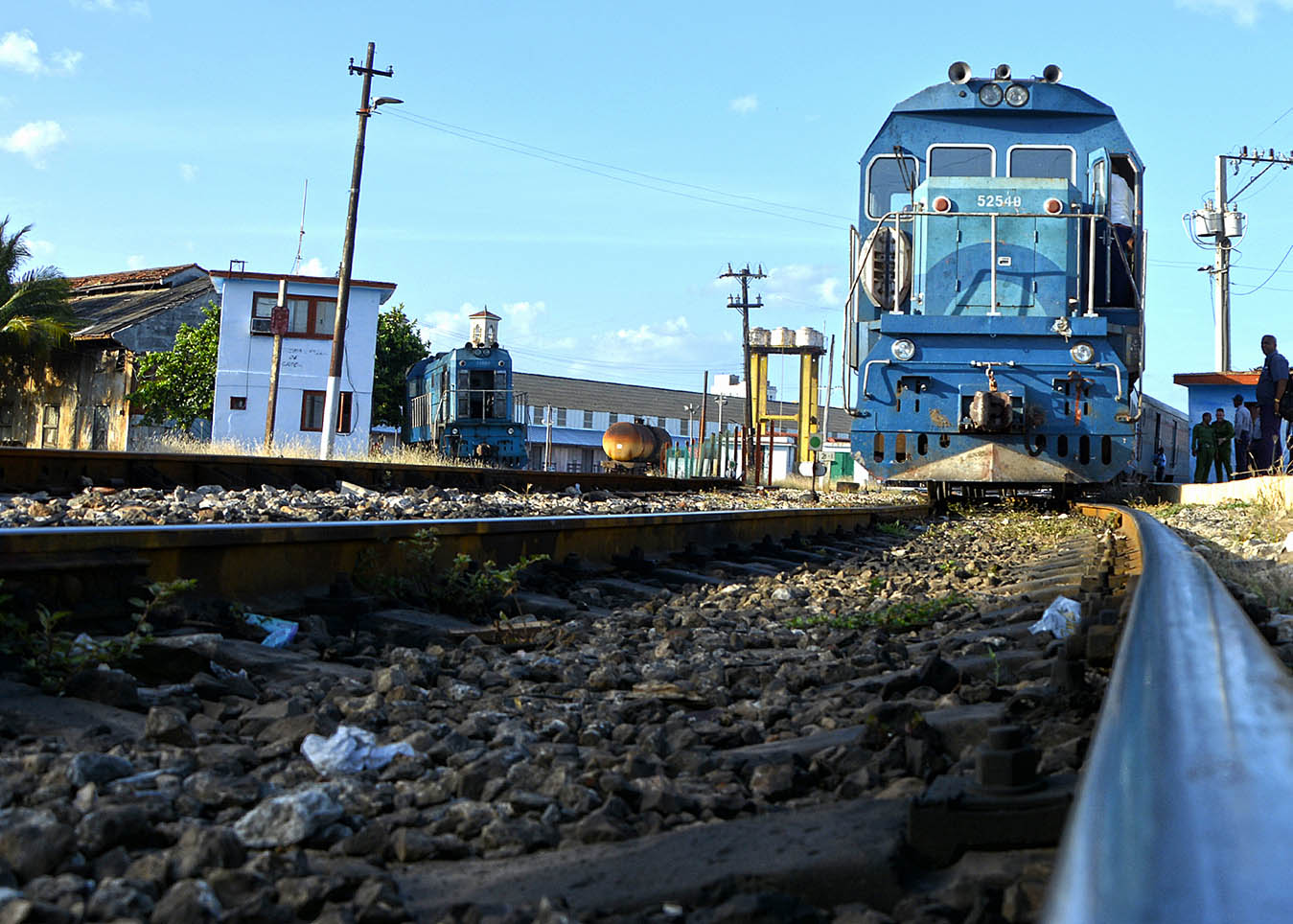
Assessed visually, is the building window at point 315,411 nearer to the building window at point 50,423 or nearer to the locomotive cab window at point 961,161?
the building window at point 50,423

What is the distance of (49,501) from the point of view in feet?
23.1

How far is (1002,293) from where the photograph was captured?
12609 millimetres

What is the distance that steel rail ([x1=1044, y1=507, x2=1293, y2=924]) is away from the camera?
0.85 m

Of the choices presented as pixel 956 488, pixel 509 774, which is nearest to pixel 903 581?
pixel 509 774

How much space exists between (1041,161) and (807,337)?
49.0 meters

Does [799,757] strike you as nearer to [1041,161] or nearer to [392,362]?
[1041,161]

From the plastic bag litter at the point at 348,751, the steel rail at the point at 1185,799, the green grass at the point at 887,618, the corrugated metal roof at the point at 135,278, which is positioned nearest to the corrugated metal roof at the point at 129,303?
the corrugated metal roof at the point at 135,278

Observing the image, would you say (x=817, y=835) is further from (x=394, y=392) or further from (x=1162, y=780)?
(x=394, y=392)

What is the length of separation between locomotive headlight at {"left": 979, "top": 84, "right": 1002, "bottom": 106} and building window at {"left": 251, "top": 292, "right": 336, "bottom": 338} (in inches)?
1153

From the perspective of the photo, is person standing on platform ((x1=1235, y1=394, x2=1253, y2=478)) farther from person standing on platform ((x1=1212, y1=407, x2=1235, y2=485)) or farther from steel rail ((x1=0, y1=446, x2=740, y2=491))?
steel rail ((x1=0, y1=446, x2=740, y2=491))

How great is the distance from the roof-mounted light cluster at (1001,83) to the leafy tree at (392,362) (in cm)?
3692

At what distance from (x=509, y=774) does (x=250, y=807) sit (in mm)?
427

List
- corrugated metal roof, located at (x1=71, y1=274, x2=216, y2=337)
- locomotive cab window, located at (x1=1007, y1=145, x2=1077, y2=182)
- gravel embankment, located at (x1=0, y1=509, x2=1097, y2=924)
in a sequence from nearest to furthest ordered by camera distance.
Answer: gravel embankment, located at (x1=0, y1=509, x2=1097, y2=924), locomotive cab window, located at (x1=1007, y1=145, x2=1077, y2=182), corrugated metal roof, located at (x1=71, y1=274, x2=216, y2=337)

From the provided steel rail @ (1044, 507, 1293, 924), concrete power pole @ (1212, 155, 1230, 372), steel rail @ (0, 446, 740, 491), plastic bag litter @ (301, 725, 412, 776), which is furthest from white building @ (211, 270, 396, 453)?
steel rail @ (1044, 507, 1293, 924)
